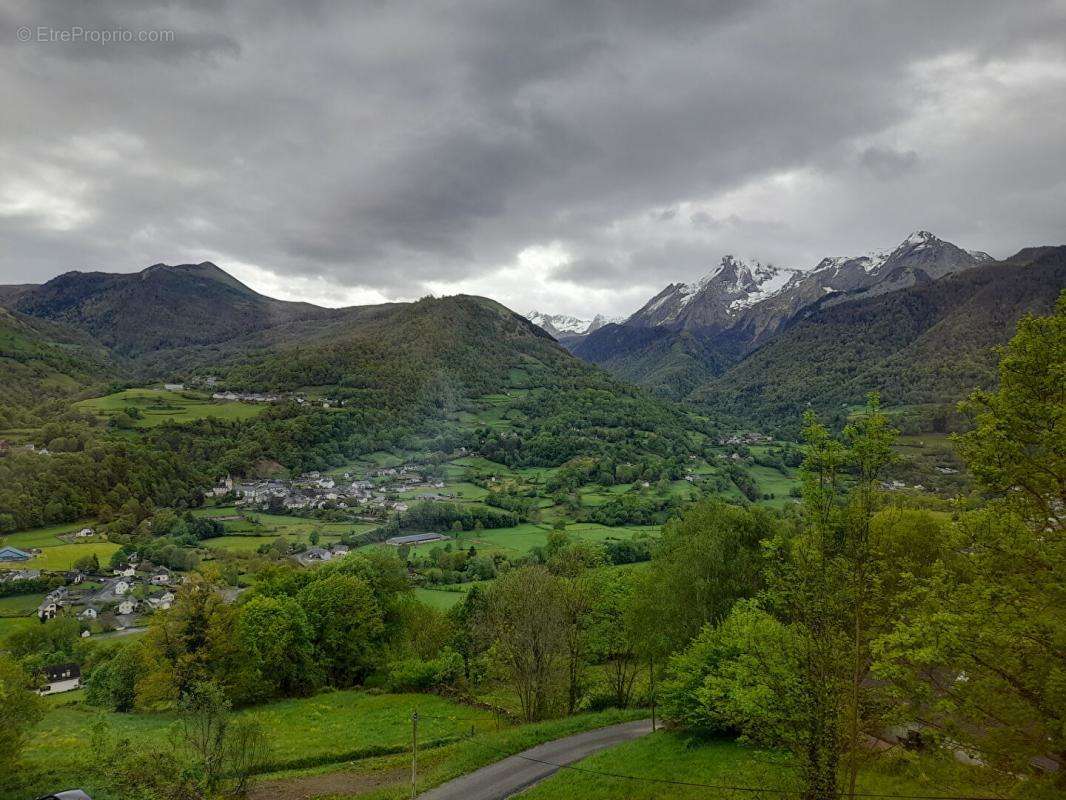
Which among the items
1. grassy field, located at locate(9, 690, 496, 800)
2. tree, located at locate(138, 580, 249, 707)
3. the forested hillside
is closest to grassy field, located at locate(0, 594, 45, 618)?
the forested hillside

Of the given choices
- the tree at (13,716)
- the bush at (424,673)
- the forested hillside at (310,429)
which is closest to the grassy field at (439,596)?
the bush at (424,673)

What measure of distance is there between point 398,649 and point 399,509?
60923mm

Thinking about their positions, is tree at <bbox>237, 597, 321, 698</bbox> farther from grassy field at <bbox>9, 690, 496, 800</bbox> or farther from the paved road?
the paved road

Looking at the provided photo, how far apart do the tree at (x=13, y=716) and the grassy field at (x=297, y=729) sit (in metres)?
1.14

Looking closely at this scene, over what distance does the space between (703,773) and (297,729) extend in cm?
2125

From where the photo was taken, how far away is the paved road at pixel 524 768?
19.9m

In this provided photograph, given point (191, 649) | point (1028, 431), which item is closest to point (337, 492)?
point (191, 649)

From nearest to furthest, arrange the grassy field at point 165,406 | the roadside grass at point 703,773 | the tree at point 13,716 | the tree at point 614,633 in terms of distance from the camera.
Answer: the roadside grass at point 703,773
the tree at point 13,716
the tree at point 614,633
the grassy field at point 165,406

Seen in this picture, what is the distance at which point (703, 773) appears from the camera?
18.3 meters

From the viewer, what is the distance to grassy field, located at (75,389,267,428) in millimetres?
129625

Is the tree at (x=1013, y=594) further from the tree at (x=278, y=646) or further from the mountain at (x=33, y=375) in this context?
the mountain at (x=33, y=375)

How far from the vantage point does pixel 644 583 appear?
94.5ft

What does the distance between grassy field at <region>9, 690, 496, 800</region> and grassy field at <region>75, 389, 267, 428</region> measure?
10820cm

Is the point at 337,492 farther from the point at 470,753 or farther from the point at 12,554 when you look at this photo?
the point at 470,753
